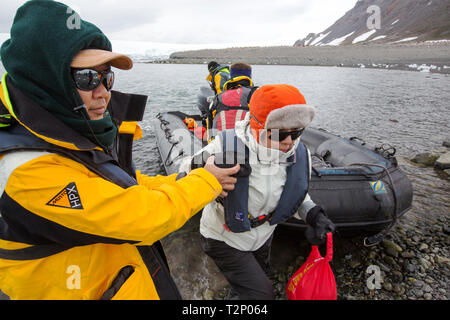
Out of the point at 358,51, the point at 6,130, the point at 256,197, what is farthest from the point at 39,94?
the point at 358,51

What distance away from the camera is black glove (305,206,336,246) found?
178cm

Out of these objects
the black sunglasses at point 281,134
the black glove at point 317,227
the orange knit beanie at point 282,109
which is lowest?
the black glove at point 317,227

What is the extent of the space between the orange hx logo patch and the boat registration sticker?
3.46 m

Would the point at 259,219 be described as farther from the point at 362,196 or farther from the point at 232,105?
the point at 232,105

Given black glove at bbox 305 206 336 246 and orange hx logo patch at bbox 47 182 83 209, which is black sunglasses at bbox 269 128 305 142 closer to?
black glove at bbox 305 206 336 246

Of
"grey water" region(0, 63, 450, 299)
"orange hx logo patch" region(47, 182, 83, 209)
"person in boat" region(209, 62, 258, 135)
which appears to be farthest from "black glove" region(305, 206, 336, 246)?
"person in boat" region(209, 62, 258, 135)

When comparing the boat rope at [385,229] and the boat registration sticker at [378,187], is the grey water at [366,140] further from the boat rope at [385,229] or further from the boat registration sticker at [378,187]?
the boat registration sticker at [378,187]

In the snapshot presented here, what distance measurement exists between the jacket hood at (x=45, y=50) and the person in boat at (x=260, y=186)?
0.91 metres

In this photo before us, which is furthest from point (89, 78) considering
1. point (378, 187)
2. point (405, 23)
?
point (405, 23)

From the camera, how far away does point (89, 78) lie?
1.07 metres

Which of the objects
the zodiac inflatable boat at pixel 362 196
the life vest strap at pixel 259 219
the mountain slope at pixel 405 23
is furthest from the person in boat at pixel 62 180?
the mountain slope at pixel 405 23

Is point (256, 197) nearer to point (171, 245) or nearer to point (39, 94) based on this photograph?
point (39, 94)

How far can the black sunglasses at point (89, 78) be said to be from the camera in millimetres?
1014
